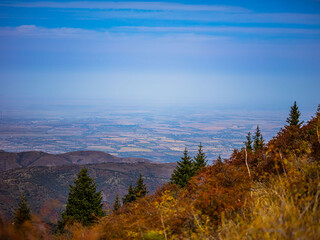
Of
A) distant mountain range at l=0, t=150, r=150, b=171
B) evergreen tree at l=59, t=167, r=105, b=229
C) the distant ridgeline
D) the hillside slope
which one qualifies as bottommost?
distant mountain range at l=0, t=150, r=150, b=171

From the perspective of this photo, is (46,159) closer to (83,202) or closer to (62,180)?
(62,180)

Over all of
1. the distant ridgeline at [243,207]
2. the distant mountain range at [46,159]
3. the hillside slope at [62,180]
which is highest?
the distant ridgeline at [243,207]

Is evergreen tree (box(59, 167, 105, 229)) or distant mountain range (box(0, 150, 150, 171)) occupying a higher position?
evergreen tree (box(59, 167, 105, 229))

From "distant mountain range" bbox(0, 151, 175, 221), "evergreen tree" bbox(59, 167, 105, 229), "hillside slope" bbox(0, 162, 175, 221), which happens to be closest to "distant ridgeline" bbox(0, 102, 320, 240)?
"evergreen tree" bbox(59, 167, 105, 229)

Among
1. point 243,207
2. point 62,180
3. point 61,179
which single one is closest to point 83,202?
point 243,207

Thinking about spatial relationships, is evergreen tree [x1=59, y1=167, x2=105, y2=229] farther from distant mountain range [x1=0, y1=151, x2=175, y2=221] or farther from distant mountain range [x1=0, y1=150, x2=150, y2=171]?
distant mountain range [x1=0, y1=150, x2=150, y2=171]

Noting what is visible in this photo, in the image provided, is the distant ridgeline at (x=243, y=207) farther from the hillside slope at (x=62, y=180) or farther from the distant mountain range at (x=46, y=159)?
the distant mountain range at (x=46, y=159)

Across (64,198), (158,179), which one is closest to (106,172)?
(158,179)

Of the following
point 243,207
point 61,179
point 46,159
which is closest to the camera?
point 243,207

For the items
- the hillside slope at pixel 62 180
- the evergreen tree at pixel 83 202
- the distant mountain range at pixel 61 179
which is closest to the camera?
the evergreen tree at pixel 83 202

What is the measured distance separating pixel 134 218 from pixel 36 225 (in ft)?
12.2

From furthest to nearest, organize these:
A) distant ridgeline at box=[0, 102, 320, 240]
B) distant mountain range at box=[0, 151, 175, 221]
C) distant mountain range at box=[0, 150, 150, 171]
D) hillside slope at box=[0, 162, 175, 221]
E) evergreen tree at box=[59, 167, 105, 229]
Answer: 1. distant mountain range at box=[0, 150, 150, 171]
2. hillside slope at box=[0, 162, 175, 221]
3. distant mountain range at box=[0, 151, 175, 221]
4. evergreen tree at box=[59, 167, 105, 229]
5. distant ridgeline at box=[0, 102, 320, 240]

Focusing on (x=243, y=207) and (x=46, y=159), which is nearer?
(x=243, y=207)

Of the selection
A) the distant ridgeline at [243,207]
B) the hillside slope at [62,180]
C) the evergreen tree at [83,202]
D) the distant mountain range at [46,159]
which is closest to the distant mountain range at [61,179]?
the hillside slope at [62,180]
